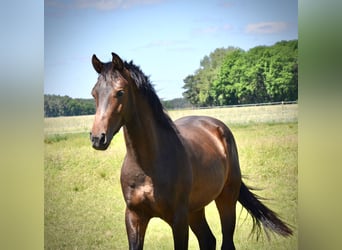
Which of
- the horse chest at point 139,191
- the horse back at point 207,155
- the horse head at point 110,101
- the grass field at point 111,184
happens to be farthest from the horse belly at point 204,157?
the horse head at point 110,101

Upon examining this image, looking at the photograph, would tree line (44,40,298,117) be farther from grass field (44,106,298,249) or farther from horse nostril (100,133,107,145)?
horse nostril (100,133,107,145)

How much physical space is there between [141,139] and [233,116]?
3.34 ft

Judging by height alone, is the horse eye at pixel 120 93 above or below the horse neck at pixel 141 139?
above

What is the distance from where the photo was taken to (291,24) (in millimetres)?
3732

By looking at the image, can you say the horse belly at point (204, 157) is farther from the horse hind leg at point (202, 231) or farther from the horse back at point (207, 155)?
the horse hind leg at point (202, 231)

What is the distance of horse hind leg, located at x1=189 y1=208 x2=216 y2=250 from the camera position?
3713 mm

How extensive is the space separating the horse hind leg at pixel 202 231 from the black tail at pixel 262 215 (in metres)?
0.31

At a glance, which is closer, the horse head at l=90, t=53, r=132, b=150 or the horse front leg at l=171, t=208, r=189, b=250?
the horse head at l=90, t=53, r=132, b=150

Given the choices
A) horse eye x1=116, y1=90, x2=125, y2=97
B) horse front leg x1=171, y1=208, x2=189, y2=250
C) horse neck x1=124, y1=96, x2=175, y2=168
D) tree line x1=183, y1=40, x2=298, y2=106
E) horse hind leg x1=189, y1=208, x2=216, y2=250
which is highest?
tree line x1=183, y1=40, x2=298, y2=106

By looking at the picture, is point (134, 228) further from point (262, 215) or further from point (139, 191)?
point (262, 215)

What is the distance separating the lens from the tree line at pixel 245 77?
374 cm

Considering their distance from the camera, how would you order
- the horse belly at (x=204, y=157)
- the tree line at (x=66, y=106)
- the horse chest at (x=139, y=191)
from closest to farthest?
the horse chest at (x=139, y=191), the horse belly at (x=204, y=157), the tree line at (x=66, y=106)

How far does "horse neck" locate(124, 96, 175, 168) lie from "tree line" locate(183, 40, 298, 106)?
0.86 m

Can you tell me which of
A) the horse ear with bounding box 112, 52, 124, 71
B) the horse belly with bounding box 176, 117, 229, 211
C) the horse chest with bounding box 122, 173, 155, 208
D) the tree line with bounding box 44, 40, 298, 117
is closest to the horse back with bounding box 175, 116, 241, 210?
the horse belly with bounding box 176, 117, 229, 211
